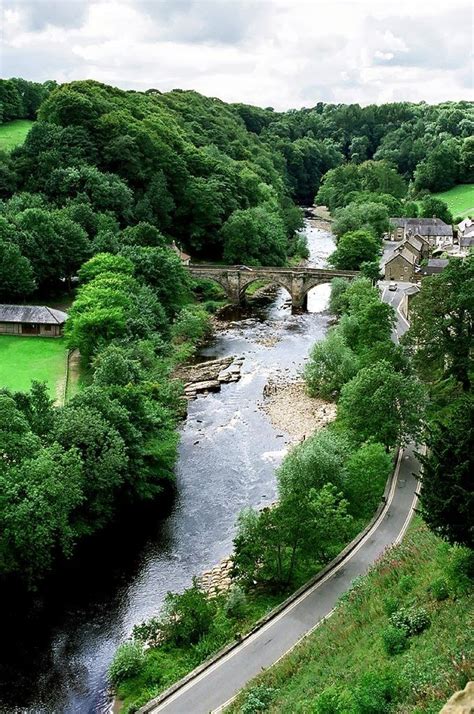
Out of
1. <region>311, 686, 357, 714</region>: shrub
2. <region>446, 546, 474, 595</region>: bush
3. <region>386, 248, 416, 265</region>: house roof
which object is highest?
<region>386, 248, 416, 265</region>: house roof

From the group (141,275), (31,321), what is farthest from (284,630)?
(141,275)

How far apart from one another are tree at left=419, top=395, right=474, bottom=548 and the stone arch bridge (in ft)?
190

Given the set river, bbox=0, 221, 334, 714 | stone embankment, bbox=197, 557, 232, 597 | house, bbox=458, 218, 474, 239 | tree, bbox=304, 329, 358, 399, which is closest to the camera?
river, bbox=0, 221, 334, 714

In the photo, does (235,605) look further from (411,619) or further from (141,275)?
(141,275)

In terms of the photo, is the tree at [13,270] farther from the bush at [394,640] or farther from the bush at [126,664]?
the bush at [394,640]

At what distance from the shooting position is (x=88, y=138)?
91.6 metres

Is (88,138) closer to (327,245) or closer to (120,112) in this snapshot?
(120,112)

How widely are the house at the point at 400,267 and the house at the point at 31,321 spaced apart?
41.5 m

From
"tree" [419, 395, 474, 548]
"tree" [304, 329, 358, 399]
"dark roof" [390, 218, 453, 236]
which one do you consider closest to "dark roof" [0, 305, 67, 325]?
"tree" [304, 329, 358, 399]

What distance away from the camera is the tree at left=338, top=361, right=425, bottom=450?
39.6 meters

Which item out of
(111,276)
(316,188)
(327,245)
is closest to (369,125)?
(316,188)

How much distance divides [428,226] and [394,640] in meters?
97.0

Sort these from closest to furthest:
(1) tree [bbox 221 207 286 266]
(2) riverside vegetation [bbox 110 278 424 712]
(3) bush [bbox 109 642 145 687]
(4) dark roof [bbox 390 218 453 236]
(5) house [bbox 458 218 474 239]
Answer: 1. (3) bush [bbox 109 642 145 687]
2. (2) riverside vegetation [bbox 110 278 424 712]
3. (1) tree [bbox 221 207 286 266]
4. (5) house [bbox 458 218 474 239]
5. (4) dark roof [bbox 390 218 453 236]

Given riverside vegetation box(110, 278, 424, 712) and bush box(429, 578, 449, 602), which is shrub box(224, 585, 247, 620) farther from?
bush box(429, 578, 449, 602)
